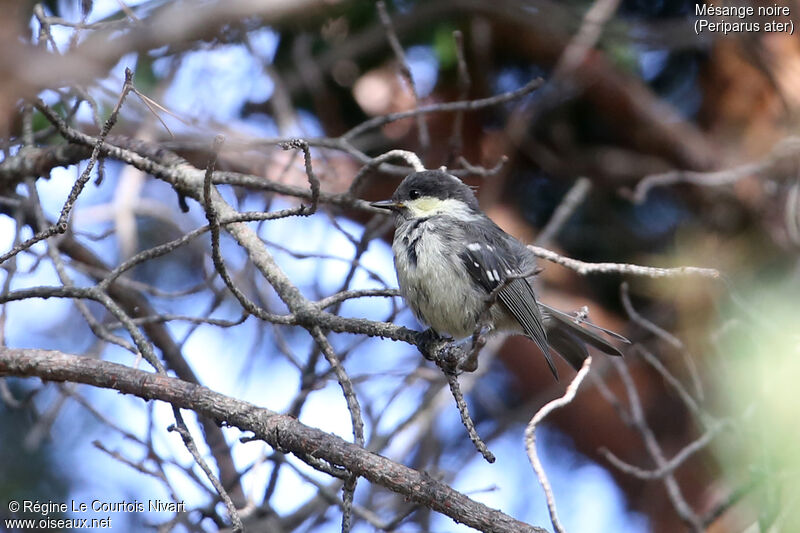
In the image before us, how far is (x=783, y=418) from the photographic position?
2.42 metres

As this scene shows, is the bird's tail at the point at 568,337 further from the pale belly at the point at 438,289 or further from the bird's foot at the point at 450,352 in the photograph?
the bird's foot at the point at 450,352

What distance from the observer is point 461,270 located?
326cm

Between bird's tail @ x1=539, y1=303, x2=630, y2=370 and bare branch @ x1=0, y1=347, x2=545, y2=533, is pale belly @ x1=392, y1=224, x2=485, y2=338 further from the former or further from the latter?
bare branch @ x1=0, y1=347, x2=545, y2=533

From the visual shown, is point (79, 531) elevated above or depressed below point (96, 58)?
below

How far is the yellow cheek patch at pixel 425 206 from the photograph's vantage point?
3.51 m

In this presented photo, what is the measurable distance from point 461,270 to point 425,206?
420 millimetres

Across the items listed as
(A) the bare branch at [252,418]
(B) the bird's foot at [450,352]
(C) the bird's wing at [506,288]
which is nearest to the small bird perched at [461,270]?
(C) the bird's wing at [506,288]

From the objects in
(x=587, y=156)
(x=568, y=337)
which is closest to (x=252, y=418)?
(x=568, y=337)

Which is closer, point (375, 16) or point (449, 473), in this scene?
point (449, 473)

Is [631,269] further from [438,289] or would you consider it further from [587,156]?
[587,156]

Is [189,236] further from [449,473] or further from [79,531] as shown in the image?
[79,531]

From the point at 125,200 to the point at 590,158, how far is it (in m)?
3.25

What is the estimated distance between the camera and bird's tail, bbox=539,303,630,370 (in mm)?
3496

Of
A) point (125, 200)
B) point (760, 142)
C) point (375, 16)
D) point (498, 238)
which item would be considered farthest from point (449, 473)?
point (760, 142)
